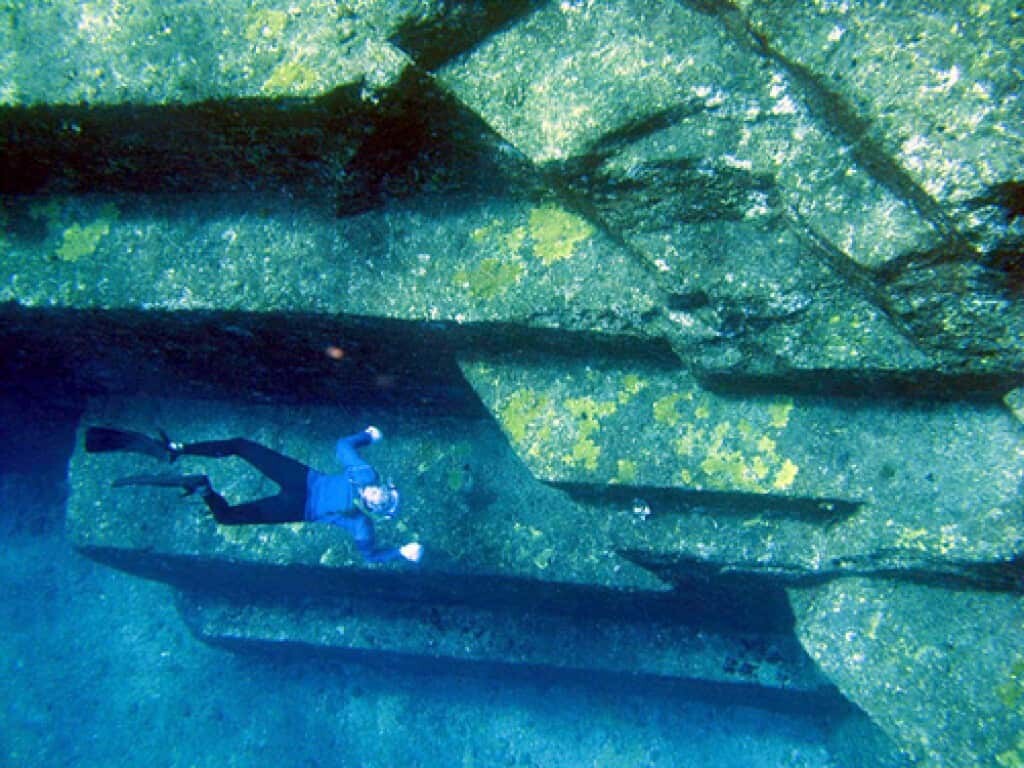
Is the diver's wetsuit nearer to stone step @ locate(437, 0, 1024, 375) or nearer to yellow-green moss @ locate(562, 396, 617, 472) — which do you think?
yellow-green moss @ locate(562, 396, 617, 472)

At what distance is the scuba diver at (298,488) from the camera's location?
11.9ft

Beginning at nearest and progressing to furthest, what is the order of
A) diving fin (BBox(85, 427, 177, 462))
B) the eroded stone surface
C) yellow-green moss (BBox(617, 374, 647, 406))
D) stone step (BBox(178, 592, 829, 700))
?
the eroded stone surface, yellow-green moss (BBox(617, 374, 647, 406)), diving fin (BBox(85, 427, 177, 462)), stone step (BBox(178, 592, 829, 700))

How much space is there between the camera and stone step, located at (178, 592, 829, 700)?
4.20m

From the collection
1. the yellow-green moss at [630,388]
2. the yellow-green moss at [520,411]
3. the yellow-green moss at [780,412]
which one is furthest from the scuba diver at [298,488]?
the yellow-green moss at [780,412]

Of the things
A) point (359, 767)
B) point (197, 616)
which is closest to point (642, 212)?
point (197, 616)

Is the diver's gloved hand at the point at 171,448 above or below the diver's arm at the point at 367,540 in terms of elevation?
above

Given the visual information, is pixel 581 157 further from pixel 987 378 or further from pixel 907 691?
pixel 907 691

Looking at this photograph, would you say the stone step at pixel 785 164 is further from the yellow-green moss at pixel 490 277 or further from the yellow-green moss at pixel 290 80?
the yellow-green moss at pixel 290 80

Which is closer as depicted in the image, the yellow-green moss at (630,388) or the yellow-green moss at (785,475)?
the yellow-green moss at (785,475)

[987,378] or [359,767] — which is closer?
[987,378]

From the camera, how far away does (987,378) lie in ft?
8.23

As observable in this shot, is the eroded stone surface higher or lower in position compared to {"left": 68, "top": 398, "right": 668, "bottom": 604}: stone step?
lower

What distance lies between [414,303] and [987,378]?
2.54 meters

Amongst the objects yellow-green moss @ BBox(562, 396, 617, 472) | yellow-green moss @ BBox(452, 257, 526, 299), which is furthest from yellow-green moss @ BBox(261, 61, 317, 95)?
yellow-green moss @ BBox(562, 396, 617, 472)
